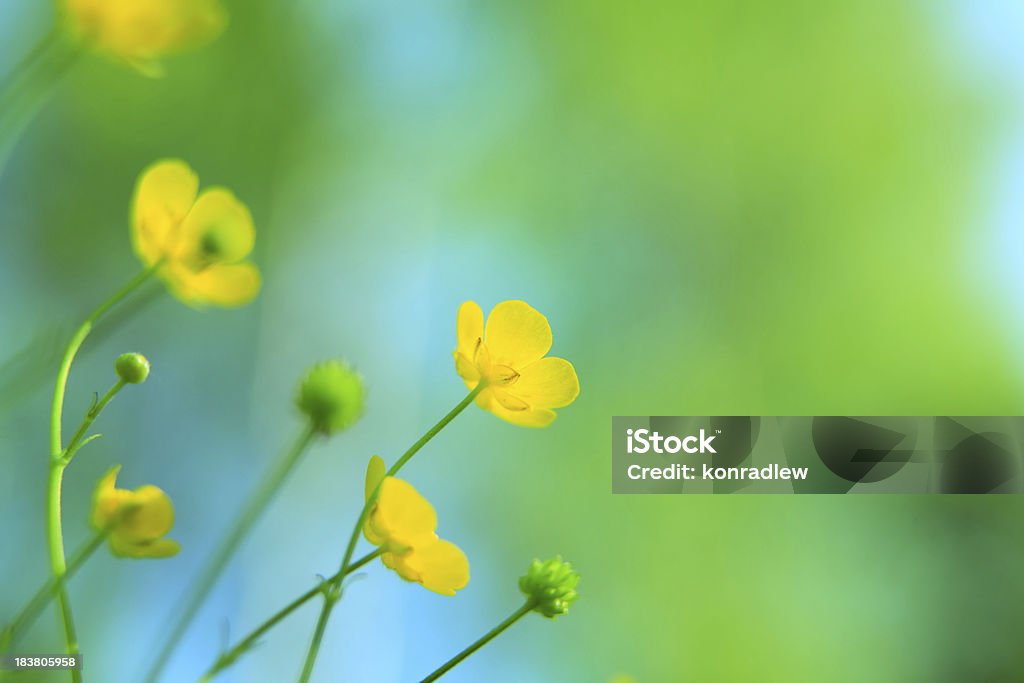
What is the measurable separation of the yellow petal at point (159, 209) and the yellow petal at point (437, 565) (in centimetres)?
13

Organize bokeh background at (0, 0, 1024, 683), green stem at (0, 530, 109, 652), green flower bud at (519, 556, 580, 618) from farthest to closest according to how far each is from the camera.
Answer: bokeh background at (0, 0, 1024, 683), green flower bud at (519, 556, 580, 618), green stem at (0, 530, 109, 652)

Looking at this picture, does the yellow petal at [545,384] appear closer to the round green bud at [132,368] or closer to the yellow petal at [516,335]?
the yellow petal at [516,335]

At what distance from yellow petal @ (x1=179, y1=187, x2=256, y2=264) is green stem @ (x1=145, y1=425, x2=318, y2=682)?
0.08 meters

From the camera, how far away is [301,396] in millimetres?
276

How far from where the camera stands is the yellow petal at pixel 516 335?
28 cm

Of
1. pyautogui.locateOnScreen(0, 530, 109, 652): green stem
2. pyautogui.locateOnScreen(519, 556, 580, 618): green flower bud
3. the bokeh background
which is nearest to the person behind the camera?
pyautogui.locateOnScreen(0, 530, 109, 652): green stem

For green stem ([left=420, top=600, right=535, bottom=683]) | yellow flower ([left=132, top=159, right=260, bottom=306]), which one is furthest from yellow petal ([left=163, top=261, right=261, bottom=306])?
green stem ([left=420, top=600, right=535, bottom=683])

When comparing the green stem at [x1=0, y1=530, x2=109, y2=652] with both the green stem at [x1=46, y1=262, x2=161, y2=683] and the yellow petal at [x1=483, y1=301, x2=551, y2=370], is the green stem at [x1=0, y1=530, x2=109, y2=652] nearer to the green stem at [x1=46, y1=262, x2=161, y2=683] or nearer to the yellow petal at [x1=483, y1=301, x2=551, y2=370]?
the green stem at [x1=46, y1=262, x2=161, y2=683]

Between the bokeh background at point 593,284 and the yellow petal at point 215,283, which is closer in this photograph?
the yellow petal at point 215,283

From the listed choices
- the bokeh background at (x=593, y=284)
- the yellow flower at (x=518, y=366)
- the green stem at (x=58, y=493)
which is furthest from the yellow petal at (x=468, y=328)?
the bokeh background at (x=593, y=284)

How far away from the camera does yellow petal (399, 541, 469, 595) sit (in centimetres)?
23

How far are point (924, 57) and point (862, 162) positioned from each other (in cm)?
35

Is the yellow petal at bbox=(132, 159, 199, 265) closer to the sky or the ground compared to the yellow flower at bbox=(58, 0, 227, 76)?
closer to the ground

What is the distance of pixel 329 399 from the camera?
268mm
